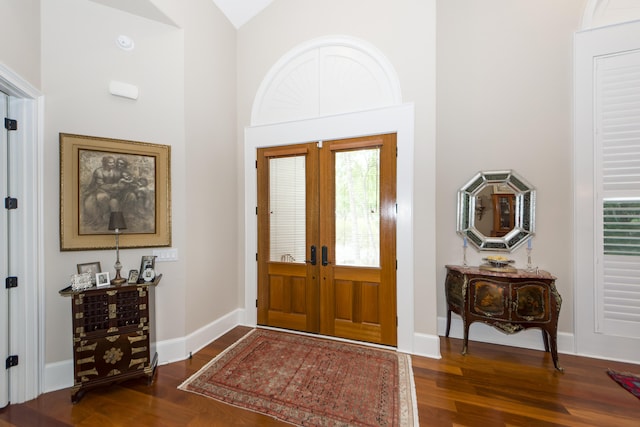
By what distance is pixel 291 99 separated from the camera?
3453mm

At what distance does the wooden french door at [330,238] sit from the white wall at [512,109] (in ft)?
2.99

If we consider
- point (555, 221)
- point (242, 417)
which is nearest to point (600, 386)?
point (555, 221)

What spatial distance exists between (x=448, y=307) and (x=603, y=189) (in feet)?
6.87

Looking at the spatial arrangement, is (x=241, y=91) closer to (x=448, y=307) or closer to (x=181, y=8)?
(x=181, y=8)

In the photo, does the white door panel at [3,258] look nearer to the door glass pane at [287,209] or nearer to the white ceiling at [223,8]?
the white ceiling at [223,8]

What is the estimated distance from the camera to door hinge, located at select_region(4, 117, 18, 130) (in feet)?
6.95

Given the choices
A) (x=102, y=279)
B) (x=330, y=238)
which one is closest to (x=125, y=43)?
(x=102, y=279)

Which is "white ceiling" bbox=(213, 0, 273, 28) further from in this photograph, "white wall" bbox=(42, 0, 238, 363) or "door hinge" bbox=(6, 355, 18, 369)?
"door hinge" bbox=(6, 355, 18, 369)

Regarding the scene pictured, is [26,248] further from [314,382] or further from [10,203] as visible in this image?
[314,382]

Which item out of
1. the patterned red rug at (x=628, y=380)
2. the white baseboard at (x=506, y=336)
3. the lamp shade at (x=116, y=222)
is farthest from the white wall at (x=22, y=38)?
the patterned red rug at (x=628, y=380)

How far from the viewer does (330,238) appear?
3.26 metres

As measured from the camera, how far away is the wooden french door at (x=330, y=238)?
3035mm

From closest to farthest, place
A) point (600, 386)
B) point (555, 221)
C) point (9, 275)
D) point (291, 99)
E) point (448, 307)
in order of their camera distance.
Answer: point (9, 275)
point (600, 386)
point (555, 221)
point (448, 307)
point (291, 99)

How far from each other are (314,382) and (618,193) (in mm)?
3692
